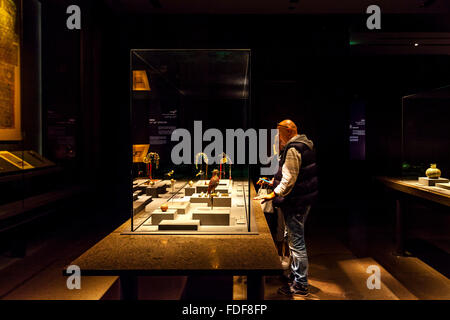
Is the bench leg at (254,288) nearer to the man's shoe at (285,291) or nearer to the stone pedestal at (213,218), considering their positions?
the stone pedestal at (213,218)

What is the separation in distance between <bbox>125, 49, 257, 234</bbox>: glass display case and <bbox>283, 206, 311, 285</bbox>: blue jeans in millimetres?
340

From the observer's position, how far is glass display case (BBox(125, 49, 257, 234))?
7.58 ft

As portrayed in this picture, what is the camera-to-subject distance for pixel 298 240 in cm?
256

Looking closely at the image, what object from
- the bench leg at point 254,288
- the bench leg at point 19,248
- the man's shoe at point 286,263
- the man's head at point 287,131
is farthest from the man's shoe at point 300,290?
the bench leg at point 19,248

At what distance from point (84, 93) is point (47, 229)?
1.88m

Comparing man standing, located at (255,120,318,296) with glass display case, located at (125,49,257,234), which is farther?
man standing, located at (255,120,318,296)

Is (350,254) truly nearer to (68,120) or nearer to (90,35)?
(68,120)

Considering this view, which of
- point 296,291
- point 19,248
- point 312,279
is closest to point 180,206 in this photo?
point 296,291

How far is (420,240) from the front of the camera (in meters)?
4.21

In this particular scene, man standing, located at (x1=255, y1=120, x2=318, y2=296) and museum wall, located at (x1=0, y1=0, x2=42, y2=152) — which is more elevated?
museum wall, located at (x1=0, y1=0, x2=42, y2=152)

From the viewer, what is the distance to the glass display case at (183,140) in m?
2.31

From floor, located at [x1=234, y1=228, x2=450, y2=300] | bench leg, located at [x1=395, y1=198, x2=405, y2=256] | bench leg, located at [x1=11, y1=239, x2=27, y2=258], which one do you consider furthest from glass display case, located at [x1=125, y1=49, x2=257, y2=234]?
bench leg, located at [x1=395, y1=198, x2=405, y2=256]

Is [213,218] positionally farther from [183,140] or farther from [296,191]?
[183,140]

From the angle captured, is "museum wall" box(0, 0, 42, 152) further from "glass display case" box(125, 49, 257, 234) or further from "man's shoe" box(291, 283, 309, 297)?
"man's shoe" box(291, 283, 309, 297)
